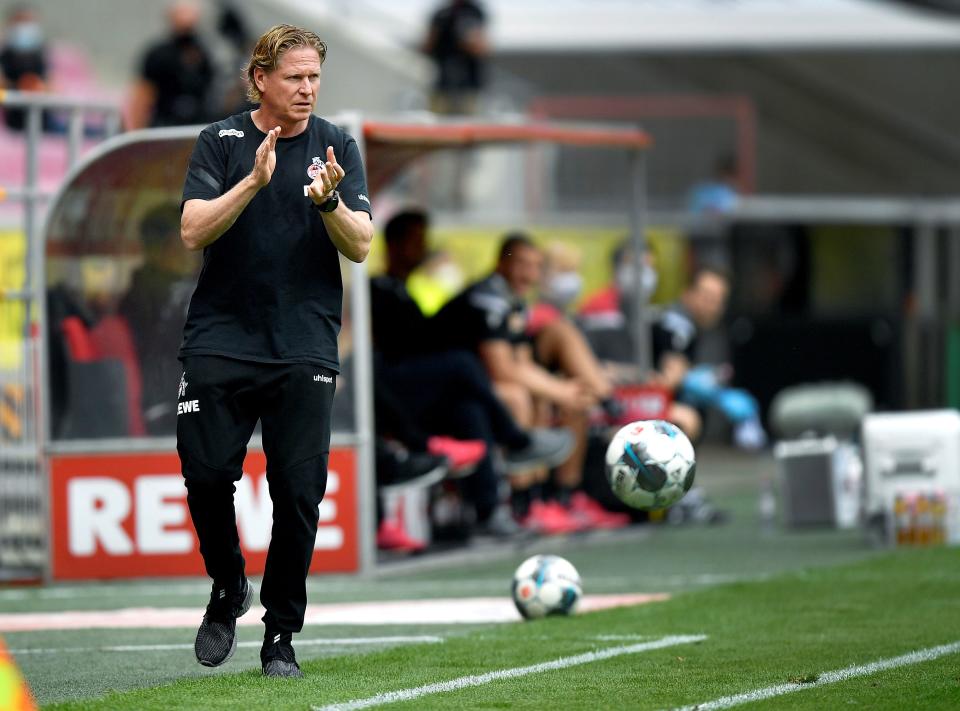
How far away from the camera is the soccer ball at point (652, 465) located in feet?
25.4

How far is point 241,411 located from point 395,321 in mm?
5802

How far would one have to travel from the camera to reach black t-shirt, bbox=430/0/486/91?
2120 cm

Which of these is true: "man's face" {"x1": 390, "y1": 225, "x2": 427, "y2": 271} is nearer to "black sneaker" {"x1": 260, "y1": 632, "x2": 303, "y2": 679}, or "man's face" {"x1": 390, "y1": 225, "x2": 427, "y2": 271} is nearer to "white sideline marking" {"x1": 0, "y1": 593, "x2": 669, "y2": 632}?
"white sideline marking" {"x1": 0, "y1": 593, "x2": 669, "y2": 632}

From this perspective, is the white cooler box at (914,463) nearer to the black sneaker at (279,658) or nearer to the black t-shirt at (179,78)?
the black sneaker at (279,658)

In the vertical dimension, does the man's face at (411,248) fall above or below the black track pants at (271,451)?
above

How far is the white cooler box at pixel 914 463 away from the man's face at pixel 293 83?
245 inches

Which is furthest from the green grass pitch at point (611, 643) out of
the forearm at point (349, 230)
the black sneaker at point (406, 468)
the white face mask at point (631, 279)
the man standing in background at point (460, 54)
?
the man standing in background at point (460, 54)

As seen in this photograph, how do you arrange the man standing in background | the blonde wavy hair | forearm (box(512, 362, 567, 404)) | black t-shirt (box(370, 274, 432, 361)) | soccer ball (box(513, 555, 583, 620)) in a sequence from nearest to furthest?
the blonde wavy hair < soccer ball (box(513, 555, 583, 620)) < black t-shirt (box(370, 274, 432, 361)) < forearm (box(512, 362, 567, 404)) < the man standing in background

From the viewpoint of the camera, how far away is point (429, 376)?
1266 centimetres

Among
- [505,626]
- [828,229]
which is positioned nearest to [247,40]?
[828,229]

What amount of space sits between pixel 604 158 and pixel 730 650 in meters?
14.2

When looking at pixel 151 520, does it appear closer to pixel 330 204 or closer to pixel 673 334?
pixel 330 204

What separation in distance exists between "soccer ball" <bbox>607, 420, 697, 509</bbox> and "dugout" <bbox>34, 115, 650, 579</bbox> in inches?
141

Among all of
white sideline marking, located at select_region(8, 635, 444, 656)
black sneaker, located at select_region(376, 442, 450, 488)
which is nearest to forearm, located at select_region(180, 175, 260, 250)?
white sideline marking, located at select_region(8, 635, 444, 656)
